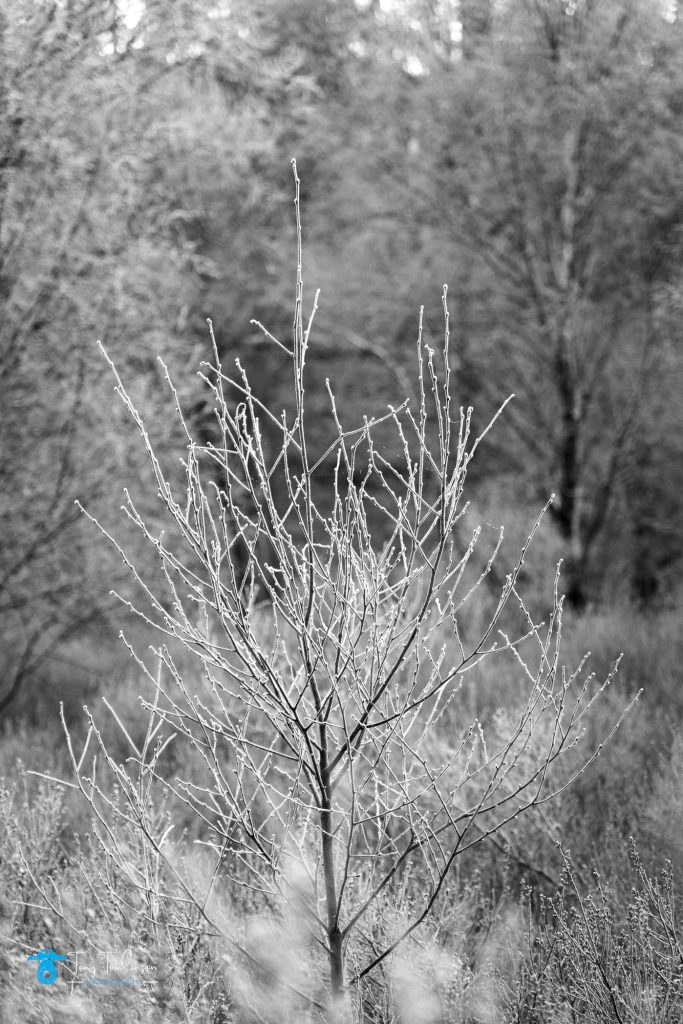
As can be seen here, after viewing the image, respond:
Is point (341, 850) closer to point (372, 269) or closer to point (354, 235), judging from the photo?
point (372, 269)

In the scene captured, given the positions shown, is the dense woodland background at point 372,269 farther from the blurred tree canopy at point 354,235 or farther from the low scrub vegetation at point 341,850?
the low scrub vegetation at point 341,850

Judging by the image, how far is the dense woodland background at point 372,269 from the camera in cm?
571

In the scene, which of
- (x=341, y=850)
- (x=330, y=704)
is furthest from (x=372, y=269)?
(x=330, y=704)

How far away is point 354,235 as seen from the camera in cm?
1246

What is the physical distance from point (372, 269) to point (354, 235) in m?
0.99

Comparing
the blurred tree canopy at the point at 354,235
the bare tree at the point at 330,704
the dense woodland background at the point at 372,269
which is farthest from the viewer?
the blurred tree canopy at the point at 354,235

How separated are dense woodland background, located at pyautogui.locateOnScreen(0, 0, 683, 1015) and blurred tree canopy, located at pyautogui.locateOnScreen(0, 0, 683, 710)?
0.04 meters

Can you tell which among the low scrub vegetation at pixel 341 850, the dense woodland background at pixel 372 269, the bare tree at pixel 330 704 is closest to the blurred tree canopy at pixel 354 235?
the dense woodland background at pixel 372 269

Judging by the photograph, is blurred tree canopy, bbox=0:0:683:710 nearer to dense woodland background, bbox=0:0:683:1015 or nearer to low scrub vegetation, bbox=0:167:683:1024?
dense woodland background, bbox=0:0:683:1015

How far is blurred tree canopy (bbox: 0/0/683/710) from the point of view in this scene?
606 centimetres

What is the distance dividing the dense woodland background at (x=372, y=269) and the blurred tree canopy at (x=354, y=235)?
37mm

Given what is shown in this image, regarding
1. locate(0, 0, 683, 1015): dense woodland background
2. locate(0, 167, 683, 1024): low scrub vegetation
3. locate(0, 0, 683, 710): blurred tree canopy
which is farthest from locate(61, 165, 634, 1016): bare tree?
locate(0, 0, 683, 710): blurred tree canopy

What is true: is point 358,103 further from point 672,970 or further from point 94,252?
point 672,970

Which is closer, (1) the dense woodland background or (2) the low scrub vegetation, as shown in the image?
(2) the low scrub vegetation
